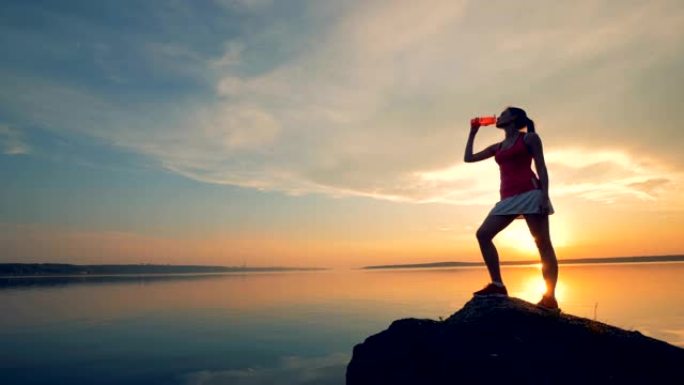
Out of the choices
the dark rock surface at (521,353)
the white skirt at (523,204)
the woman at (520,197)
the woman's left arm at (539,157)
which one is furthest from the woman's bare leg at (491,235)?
the woman's left arm at (539,157)

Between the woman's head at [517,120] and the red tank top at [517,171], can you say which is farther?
the woman's head at [517,120]

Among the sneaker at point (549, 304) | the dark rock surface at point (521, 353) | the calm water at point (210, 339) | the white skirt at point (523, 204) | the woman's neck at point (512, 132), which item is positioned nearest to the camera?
the dark rock surface at point (521, 353)

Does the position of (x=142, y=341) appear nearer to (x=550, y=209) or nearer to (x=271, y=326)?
(x=271, y=326)

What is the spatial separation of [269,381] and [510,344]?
974cm

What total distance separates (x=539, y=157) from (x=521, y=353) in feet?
9.59

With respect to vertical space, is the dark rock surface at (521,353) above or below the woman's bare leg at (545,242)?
below

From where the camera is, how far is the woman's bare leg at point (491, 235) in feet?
21.6

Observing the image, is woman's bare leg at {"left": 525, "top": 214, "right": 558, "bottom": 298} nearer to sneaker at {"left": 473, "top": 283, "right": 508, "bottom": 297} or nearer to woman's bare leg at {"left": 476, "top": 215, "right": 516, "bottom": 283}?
woman's bare leg at {"left": 476, "top": 215, "right": 516, "bottom": 283}

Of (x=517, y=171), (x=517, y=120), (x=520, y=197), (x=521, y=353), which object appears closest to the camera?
(x=521, y=353)

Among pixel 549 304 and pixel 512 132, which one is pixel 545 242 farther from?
pixel 512 132

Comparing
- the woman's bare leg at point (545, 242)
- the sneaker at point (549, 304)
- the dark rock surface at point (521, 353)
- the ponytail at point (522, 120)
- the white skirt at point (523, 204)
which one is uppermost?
the ponytail at point (522, 120)

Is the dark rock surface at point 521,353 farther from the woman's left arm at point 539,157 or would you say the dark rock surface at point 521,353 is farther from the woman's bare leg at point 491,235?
the woman's left arm at point 539,157

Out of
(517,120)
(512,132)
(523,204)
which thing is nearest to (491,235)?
(523,204)

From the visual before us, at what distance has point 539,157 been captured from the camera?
6.39 meters
